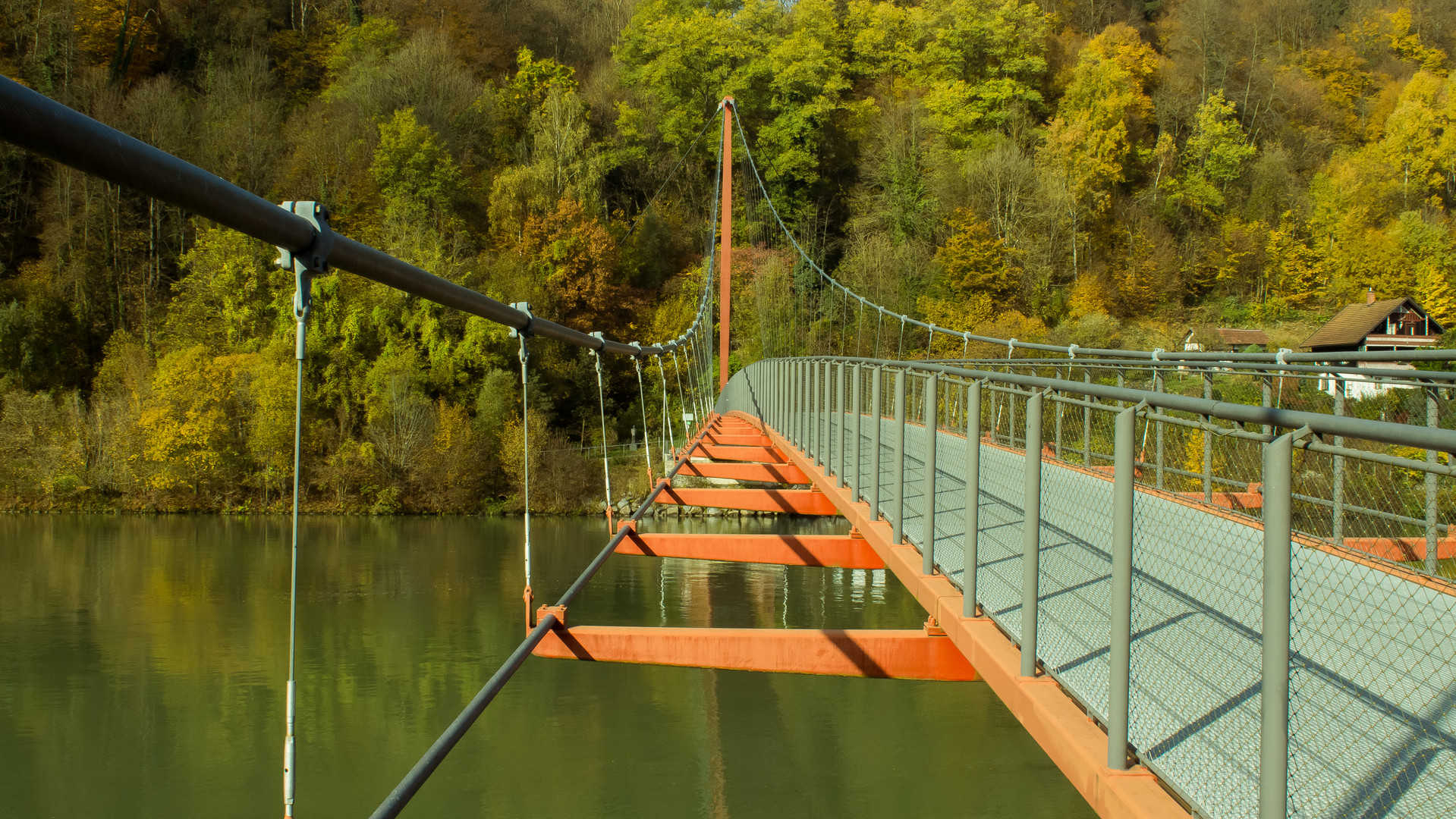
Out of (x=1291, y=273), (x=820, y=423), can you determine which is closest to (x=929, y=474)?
→ (x=820, y=423)

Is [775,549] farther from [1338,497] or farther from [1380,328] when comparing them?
[1380,328]

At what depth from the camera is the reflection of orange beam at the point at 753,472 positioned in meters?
9.44

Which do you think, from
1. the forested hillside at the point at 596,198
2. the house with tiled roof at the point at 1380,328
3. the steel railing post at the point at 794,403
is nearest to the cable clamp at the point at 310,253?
the steel railing post at the point at 794,403

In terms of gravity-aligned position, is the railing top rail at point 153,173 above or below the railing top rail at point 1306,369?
above

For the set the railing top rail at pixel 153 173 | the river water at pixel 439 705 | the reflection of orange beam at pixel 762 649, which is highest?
the railing top rail at pixel 153 173

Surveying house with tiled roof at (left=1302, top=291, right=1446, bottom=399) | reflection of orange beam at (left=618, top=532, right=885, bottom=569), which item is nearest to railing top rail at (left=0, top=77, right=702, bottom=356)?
reflection of orange beam at (left=618, top=532, right=885, bottom=569)

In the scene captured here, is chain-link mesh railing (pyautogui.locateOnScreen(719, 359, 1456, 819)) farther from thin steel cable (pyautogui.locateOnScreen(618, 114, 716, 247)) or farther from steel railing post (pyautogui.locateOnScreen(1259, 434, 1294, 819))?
thin steel cable (pyautogui.locateOnScreen(618, 114, 716, 247))

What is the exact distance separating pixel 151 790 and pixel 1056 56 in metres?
34.5

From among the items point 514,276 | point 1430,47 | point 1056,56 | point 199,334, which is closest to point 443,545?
point 514,276

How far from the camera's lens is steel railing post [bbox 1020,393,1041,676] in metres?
2.11

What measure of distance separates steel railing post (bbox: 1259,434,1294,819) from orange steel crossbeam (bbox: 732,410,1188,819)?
0.29 m

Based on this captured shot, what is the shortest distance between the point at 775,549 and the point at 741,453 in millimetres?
4325

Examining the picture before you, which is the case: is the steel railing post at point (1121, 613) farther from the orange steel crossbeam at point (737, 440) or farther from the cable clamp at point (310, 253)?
the orange steel crossbeam at point (737, 440)

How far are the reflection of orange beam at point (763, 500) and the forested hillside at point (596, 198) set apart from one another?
54.7 feet
